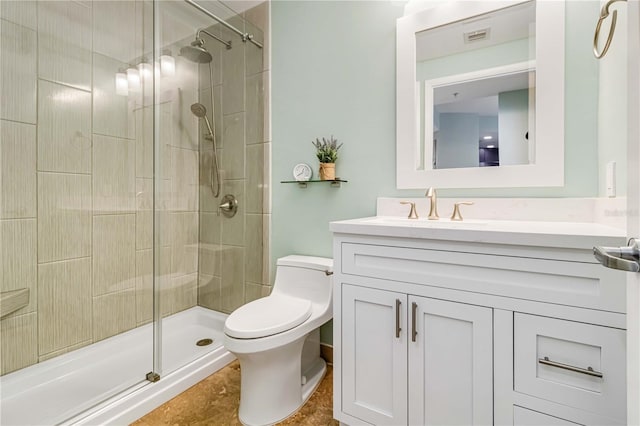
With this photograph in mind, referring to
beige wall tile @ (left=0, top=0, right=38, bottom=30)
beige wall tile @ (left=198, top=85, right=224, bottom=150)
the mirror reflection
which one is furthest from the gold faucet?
beige wall tile @ (left=0, top=0, right=38, bottom=30)

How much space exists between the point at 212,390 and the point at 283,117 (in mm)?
1622

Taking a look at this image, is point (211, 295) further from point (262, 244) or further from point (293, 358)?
point (293, 358)

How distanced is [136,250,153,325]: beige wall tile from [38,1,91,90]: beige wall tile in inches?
38.3

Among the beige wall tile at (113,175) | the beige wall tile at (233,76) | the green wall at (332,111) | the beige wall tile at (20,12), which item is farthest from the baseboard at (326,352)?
the beige wall tile at (20,12)

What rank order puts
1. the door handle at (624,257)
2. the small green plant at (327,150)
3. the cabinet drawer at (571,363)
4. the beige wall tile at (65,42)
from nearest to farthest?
the door handle at (624,257), the cabinet drawer at (571,363), the beige wall tile at (65,42), the small green plant at (327,150)

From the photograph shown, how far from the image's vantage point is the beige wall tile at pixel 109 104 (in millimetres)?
1650

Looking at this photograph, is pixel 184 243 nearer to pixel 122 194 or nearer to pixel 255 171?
pixel 122 194

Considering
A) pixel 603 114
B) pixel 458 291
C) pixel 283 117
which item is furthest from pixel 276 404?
pixel 603 114

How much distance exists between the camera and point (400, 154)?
5.10 feet

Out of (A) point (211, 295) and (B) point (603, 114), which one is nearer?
(B) point (603, 114)

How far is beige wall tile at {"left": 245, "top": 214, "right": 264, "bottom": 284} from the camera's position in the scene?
2062 millimetres

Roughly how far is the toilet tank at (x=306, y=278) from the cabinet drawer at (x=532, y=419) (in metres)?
0.89

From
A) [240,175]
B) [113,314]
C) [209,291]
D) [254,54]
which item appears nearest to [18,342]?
[113,314]

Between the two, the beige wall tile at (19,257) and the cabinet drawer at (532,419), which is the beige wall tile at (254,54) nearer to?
the beige wall tile at (19,257)
